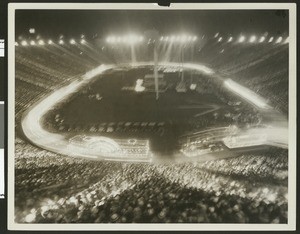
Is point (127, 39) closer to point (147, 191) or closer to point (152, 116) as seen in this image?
point (152, 116)

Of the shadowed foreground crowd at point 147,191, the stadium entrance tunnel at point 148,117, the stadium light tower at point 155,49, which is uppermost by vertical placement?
the stadium light tower at point 155,49

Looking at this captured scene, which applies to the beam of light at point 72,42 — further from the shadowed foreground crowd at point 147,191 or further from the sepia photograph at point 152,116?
the shadowed foreground crowd at point 147,191

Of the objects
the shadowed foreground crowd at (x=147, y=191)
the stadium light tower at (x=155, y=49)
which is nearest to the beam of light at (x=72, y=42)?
the stadium light tower at (x=155, y=49)

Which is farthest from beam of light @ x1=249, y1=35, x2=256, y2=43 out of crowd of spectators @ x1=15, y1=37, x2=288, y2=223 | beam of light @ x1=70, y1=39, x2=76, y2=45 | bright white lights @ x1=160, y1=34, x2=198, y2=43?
beam of light @ x1=70, y1=39, x2=76, y2=45

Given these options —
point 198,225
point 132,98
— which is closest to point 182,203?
point 198,225

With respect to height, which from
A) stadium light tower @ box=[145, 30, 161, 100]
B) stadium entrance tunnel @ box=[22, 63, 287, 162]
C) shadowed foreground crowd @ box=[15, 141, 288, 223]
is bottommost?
shadowed foreground crowd @ box=[15, 141, 288, 223]

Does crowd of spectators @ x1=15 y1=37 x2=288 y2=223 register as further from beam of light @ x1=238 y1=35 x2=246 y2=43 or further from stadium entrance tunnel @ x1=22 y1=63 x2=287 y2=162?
beam of light @ x1=238 y1=35 x2=246 y2=43

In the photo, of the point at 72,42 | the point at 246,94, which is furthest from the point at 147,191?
the point at 72,42

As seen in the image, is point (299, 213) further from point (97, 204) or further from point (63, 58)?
point (63, 58)
